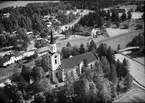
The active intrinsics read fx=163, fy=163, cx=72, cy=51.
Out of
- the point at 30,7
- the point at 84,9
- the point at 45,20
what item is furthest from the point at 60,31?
the point at 84,9

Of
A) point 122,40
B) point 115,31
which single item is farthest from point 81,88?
point 115,31

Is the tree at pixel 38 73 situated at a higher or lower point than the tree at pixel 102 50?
lower

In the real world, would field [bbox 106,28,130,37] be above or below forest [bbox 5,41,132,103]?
above

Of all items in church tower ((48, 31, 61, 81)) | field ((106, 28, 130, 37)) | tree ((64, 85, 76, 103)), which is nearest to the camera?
tree ((64, 85, 76, 103))

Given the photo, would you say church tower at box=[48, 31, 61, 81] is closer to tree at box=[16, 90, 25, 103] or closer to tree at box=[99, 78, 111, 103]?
tree at box=[16, 90, 25, 103]

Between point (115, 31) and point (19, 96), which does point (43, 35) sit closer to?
point (115, 31)

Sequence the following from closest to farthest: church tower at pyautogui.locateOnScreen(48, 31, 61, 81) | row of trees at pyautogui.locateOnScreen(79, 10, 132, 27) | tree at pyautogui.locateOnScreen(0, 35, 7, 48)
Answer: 1. church tower at pyautogui.locateOnScreen(48, 31, 61, 81)
2. tree at pyautogui.locateOnScreen(0, 35, 7, 48)
3. row of trees at pyautogui.locateOnScreen(79, 10, 132, 27)

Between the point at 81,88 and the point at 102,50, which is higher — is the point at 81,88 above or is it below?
below

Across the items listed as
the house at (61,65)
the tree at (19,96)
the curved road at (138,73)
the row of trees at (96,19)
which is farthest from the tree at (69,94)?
the row of trees at (96,19)

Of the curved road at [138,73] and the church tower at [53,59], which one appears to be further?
the curved road at [138,73]

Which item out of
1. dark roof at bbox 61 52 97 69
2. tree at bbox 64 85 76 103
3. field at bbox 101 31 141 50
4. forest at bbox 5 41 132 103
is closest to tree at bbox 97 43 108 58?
dark roof at bbox 61 52 97 69

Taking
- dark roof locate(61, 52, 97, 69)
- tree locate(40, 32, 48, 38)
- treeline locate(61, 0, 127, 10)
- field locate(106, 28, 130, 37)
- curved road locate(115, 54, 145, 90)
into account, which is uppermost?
treeline locate(61, 0, 127, 10)

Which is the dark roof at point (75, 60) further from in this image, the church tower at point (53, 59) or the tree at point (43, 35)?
the tree at point (43, 35)
